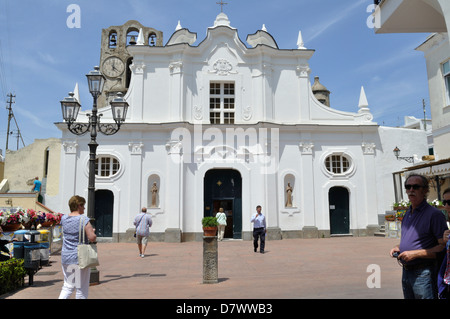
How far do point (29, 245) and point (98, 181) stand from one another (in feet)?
40.7

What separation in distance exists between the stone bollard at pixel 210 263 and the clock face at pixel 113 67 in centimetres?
3154

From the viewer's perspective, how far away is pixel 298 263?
452 inches

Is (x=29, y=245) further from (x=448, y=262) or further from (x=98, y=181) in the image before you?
(x=98, y=181)

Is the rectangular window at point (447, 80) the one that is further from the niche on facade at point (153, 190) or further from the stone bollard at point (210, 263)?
the niche on facade at point (153, 190)

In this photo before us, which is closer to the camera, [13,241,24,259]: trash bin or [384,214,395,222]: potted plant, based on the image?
[13,241,24,259]: trash bin

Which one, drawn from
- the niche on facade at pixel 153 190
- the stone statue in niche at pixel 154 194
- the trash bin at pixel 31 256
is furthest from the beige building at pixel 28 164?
the trash bin at pixel 31 256

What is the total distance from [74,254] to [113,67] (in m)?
33.9

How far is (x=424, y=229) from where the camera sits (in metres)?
3.91

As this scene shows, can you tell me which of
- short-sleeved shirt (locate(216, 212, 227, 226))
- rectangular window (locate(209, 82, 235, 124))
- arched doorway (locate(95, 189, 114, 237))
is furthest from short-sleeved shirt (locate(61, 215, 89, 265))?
rectangular window (locate(209, 82, 235, 124))

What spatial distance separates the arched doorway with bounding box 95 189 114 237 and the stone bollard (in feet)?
44.7

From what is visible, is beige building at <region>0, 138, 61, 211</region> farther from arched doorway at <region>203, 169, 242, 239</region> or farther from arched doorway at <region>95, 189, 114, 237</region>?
arched doorway at <region>203, 169, 242, 239</region>

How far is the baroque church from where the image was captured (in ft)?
67.8

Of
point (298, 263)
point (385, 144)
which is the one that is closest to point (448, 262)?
point (298, 263)

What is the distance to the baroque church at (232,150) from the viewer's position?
20656mm
